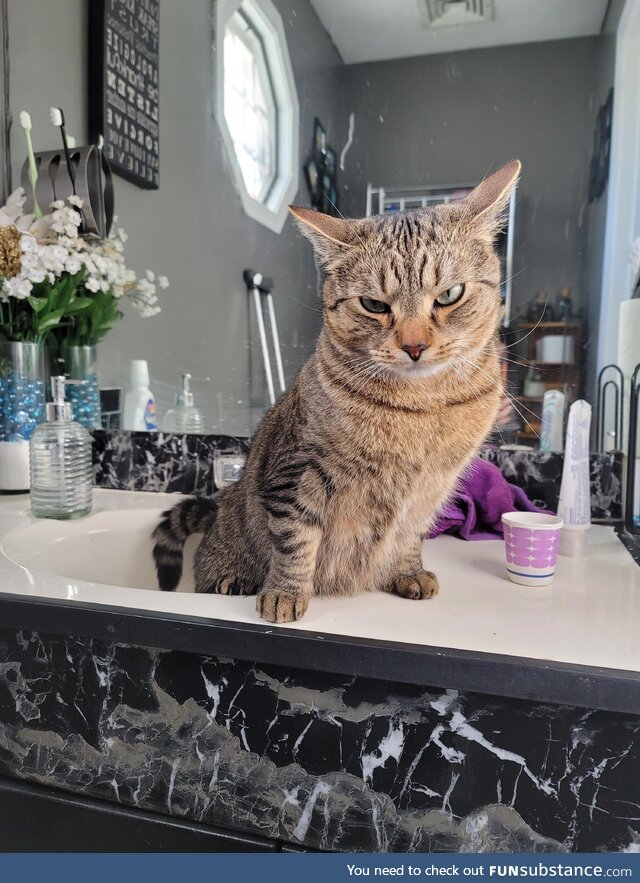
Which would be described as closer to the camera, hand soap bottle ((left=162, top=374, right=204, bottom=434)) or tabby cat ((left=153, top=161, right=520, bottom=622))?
tabby cat ((left=153, top=161, right=520, bottom=622))

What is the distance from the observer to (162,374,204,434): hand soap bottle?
4.71ft

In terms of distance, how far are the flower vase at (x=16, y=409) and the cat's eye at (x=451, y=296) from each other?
101 centimetres

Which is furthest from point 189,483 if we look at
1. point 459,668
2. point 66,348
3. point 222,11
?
point 222,11

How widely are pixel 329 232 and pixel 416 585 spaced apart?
0.52m

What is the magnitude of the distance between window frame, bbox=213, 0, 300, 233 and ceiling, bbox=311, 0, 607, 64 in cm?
11

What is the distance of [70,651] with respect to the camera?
30.2 inches

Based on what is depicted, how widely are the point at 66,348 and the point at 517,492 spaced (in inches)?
43.9

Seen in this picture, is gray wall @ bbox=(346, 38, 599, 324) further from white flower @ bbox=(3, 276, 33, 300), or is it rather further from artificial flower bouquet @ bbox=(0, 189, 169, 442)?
white flower @ bbox=(3, 276, 33, 300)

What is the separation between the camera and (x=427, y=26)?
3.88 feet

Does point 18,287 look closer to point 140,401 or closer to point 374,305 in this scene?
point 140,401

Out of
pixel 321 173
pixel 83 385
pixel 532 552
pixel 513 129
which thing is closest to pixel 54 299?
pixel 83 385

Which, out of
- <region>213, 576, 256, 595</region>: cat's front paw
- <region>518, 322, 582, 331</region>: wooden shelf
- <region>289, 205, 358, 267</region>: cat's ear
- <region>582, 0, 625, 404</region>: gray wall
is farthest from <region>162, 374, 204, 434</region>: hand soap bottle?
<region>582, 0, 625, 404</region>: gray wall

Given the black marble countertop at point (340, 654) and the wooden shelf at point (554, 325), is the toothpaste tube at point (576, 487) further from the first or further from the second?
the black marble countertop at point (340, 654)

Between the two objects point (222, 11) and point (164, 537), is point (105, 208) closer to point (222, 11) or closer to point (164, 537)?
point (222, 11)
